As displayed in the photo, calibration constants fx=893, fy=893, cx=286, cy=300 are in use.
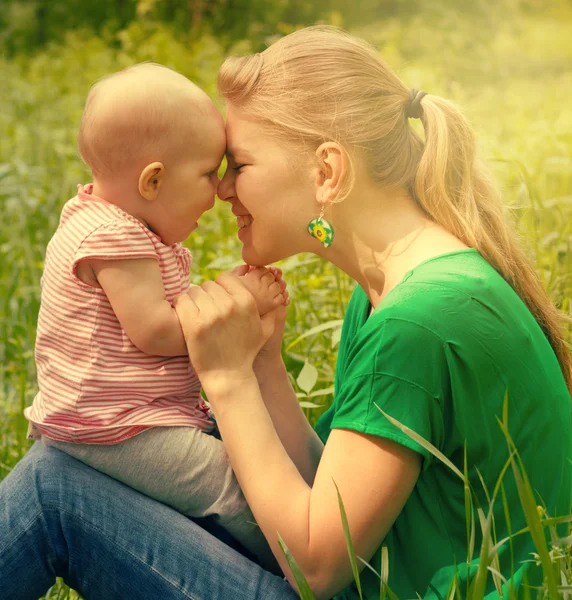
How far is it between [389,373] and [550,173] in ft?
10.4

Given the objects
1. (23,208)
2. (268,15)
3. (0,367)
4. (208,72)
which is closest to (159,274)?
(0,367)

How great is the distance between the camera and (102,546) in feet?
5.56

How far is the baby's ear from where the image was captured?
1.80 metres

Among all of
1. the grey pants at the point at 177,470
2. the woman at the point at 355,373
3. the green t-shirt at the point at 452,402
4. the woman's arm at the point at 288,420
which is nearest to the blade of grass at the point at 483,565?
the woman at the point at 355,373

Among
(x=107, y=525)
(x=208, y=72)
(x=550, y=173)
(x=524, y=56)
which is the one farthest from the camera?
(x=524, y=56)

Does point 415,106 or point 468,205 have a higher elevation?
point 415,106

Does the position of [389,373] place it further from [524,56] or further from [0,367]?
[524,56]

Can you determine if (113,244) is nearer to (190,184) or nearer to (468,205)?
(190,184)

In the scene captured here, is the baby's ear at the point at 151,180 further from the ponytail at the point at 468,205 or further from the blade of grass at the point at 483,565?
the blade of grass at the point at 483,565

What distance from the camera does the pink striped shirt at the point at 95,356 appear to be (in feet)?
5.72

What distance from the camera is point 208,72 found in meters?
7.62

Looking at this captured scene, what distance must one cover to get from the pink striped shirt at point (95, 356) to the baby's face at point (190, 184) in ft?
0.20

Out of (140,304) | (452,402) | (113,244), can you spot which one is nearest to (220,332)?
(140,304)

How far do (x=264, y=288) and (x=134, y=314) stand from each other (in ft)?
1.01
